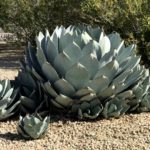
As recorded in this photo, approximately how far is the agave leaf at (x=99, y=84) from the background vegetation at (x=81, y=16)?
4808mm

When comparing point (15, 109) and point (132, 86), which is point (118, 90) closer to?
point (132, 86)

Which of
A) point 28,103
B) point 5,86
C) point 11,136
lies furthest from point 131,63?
point 11,136

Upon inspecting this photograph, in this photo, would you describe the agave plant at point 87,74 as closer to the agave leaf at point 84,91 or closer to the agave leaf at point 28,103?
the agave leaf at point 84,91

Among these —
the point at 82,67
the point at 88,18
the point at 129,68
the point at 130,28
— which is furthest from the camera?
the point at 88,18

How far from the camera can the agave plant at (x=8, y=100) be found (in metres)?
5.57

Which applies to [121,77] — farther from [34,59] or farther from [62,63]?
[34,59]

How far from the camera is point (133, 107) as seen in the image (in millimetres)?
6000

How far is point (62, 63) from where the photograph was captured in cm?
552

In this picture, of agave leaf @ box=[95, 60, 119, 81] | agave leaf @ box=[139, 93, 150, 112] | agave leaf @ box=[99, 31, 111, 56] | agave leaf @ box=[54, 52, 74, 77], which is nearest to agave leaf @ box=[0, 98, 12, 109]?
agave leaf @ box=[54, 52, 74, 77]

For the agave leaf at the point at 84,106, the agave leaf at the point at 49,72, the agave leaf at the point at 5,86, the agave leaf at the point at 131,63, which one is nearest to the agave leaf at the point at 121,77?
the agave leaf at the point at 131,63

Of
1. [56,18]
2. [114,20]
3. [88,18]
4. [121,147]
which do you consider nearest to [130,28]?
[114,20]

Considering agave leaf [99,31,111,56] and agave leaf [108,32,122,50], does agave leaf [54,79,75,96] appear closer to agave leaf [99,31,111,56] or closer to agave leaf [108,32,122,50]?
agave leaf [99,31,111,56]

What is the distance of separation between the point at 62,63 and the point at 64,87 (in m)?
0.26

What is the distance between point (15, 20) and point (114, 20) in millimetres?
4638
